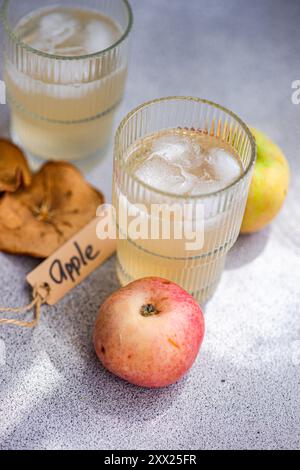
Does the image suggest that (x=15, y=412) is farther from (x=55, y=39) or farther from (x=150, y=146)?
(x=55, y=39)

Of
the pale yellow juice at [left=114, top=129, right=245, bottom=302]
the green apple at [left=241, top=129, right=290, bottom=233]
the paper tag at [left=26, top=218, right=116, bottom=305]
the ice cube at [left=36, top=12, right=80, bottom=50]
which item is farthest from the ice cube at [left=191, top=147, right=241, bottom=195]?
the ice cube at [left=36, top=12, right=80, bottom=50]

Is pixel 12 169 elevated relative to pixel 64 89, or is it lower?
lower

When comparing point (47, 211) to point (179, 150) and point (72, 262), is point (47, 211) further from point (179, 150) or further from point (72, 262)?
point (179, 150)

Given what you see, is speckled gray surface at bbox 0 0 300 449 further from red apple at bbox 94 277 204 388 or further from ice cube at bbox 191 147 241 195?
ice cube at bbox 191 147 241 195

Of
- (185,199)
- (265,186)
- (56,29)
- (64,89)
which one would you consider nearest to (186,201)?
(185,199)

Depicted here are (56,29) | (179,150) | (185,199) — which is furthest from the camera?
(56,29)

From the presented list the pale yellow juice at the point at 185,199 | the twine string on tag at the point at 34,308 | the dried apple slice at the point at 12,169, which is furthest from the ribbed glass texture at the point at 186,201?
the dried apple slice at the point at 12,169
